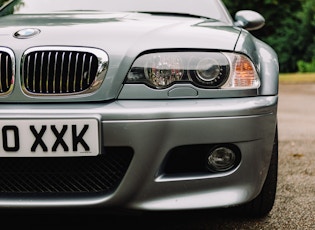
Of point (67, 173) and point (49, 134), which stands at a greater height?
point (49, 134)

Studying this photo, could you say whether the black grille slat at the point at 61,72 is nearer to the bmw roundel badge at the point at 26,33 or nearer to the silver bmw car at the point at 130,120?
the silver bmw car at the point at 130,120

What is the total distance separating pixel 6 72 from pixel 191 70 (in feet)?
2.28

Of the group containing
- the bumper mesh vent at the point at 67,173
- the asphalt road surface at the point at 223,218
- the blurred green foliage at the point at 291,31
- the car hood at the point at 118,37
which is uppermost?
the car hood at the point at 118,37

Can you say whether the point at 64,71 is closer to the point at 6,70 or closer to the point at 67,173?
the point at 6,70

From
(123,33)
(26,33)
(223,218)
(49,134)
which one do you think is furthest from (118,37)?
(223,218)

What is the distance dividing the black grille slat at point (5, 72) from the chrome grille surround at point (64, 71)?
0.16 ft

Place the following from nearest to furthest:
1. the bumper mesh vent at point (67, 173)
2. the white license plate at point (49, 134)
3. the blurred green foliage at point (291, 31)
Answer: the white license plate at point (49, 134) → the bumper mesh vent at point (67, 173) → the blurred green foliage at point (291, 31)

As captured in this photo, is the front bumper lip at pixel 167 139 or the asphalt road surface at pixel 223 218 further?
the asphalt road surface at pixel 223 218

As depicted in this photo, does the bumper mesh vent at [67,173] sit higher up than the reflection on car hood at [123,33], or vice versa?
the reflection on car hood at [123,33]

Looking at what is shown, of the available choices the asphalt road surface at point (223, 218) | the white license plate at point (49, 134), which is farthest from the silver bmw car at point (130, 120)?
the asphalt road surface at point (223, 218)

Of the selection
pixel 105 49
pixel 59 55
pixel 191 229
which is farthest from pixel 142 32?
pixel 191 229

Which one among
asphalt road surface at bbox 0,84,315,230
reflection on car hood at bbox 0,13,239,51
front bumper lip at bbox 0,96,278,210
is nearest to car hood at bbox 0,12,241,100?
reflection on car hood at bbox 0,13,239,51

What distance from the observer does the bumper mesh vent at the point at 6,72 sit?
2098 mm

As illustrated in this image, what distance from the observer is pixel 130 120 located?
1.98 meters
